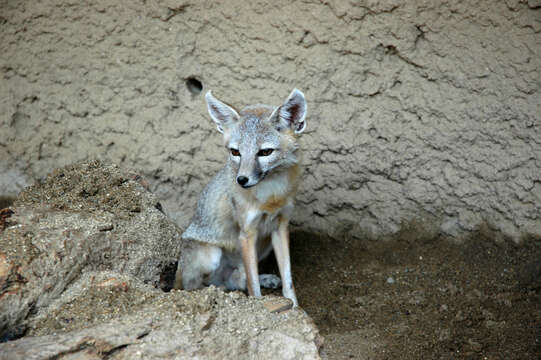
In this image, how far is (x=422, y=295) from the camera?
15.8 feet

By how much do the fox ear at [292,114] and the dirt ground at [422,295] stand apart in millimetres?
1629

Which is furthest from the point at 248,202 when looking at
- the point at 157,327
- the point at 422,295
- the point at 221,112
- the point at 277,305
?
the point at 157,327

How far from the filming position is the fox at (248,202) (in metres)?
4.18

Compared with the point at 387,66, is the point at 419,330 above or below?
below

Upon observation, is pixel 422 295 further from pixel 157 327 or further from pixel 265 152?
pixel 157 327

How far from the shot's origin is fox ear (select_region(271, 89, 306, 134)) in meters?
4.14

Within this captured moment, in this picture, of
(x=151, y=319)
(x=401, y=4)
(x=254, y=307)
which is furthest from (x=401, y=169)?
(x=151, y=319)

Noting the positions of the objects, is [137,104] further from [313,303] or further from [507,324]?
[507,324]

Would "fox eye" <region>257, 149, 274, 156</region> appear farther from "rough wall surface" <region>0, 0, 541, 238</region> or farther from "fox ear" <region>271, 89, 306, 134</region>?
"rough wall surface" <region>0, 0, 541, 238</region>

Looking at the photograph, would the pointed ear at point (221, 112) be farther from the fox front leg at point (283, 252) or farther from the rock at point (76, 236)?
the fox front leg at point (283, 252)

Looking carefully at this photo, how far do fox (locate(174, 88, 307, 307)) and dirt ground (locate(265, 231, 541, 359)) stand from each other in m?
0.50

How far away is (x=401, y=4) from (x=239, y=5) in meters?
1.58

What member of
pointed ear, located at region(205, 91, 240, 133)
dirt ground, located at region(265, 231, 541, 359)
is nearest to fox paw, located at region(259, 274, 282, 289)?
dirt ground, located at region(265, 231, 541, 359)

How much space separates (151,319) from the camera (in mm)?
2938
